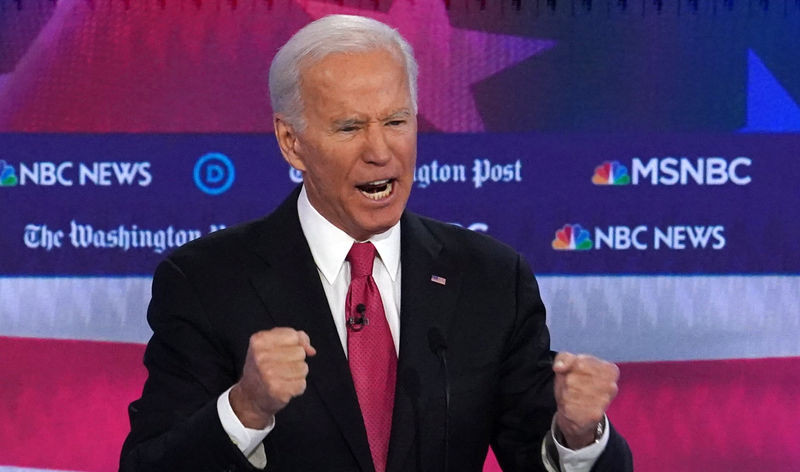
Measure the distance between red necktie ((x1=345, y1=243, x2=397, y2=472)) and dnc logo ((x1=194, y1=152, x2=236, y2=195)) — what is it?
51.7 inches

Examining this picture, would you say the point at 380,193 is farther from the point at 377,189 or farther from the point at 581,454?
the point at 581,454

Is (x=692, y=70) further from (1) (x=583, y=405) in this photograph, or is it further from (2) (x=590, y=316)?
(1) (x=583, y=405)

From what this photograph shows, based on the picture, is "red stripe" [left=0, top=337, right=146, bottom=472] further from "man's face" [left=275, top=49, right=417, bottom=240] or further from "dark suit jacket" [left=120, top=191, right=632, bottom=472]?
"man's face" [left=275, top=49, right=417, bottom=240]

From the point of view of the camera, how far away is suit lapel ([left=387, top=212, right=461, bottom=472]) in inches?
80.1

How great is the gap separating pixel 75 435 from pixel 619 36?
198cm

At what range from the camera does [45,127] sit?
3.38 m

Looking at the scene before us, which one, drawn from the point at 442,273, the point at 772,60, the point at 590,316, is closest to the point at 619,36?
the point at 772,60

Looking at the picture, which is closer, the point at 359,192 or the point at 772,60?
the point at 359,192

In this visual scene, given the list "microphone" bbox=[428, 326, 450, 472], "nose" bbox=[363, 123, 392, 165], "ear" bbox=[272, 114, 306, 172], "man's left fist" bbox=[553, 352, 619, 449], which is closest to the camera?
"man's left fist" bbox=[553, 352, 619, 449]

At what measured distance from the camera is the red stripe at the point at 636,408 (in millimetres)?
3438

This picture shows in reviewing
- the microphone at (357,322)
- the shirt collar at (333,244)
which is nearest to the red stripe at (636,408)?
the shirt collar at (333,244)

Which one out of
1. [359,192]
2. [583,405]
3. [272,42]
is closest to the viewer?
[583,405]

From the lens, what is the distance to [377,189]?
2.16 meters

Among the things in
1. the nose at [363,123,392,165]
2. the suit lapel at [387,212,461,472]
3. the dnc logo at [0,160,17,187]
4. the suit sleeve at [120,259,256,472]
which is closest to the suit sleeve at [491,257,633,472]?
the suit lapel at [387,212,461,472]
